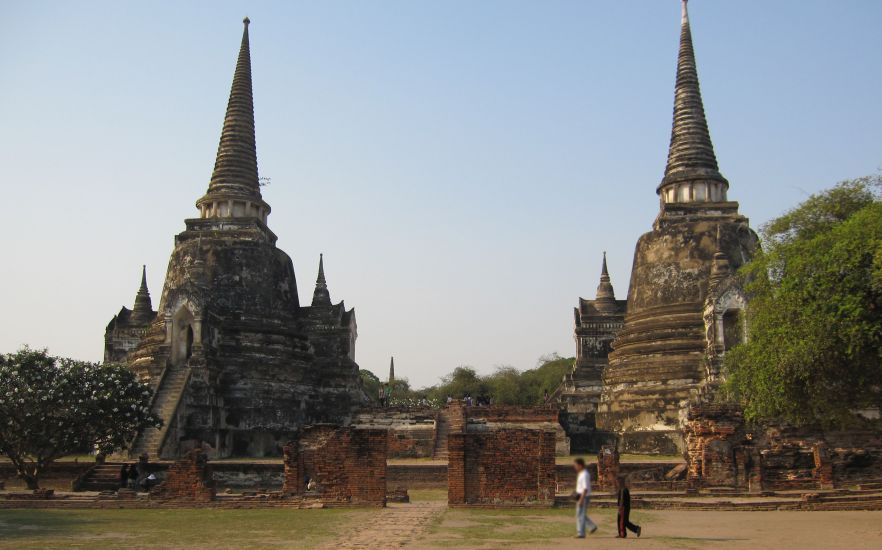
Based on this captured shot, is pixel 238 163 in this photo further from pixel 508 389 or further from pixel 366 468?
pixel 508 389

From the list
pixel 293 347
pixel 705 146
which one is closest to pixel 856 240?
pixel 705 146

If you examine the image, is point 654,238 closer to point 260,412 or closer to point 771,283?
point 771,283

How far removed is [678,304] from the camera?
31594 millimetres

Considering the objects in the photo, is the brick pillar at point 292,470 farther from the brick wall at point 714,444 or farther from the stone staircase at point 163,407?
the stone staircase at point 163,407

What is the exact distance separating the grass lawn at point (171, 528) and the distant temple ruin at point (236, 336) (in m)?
12.0

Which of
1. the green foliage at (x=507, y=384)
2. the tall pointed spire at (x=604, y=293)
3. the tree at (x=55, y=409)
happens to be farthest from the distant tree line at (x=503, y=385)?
the tree at (x=55, y=409)

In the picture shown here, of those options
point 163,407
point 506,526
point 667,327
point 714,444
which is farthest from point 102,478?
point 667,327

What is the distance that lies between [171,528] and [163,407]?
16387 millimetres

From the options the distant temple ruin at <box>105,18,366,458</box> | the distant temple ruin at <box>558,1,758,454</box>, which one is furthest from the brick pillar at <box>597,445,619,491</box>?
the distant temple ruin at <box>105,18,366,458</box>

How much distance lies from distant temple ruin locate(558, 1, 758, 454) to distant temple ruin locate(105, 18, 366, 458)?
9.97 metres

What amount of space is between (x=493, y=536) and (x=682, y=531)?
8.75 ft

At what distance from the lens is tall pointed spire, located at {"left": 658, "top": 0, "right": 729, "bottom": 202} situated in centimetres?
3425

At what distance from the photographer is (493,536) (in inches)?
445

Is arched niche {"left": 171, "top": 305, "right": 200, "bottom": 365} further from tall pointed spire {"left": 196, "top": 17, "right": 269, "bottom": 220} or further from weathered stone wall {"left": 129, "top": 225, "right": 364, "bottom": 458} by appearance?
tall pointed spire {"left": 196, "top": 17, "right": 269, "bottom": 220}
